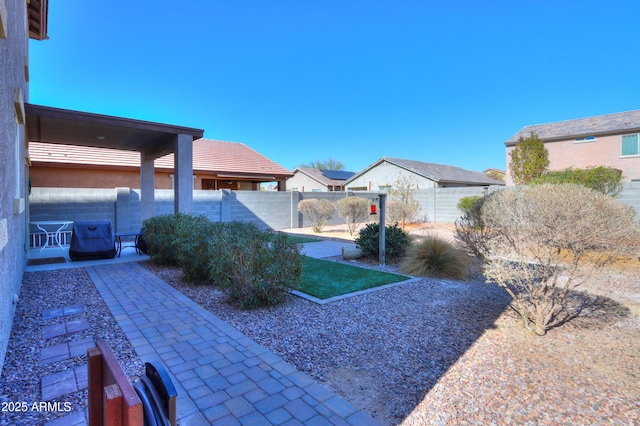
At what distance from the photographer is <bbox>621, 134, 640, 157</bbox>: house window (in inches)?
765

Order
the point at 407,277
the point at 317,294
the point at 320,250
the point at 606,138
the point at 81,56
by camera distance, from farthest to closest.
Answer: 1. the point at 606,138
2. the point at 81,56
3. the point at 320,250
4. the point at 407,277
5. the point at 317,294

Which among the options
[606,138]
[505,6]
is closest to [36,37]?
[505,6]

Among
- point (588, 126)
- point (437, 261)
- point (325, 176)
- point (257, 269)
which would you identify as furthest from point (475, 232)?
point (325, 176)

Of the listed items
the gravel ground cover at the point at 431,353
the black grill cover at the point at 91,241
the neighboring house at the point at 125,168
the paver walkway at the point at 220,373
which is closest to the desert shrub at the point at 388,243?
the gravel ground cover at the point at 431,353

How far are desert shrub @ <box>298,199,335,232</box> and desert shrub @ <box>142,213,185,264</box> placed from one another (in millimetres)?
8166

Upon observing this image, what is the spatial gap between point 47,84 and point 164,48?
14.8 feet

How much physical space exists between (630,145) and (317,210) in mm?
20327

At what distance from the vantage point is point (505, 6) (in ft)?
33.1

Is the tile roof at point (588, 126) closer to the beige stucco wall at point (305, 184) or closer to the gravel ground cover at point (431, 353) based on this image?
the beige stucco wall at point (305, 184)

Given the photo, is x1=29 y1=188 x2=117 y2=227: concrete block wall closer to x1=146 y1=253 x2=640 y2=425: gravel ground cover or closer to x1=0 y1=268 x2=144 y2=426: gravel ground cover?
x1=0 y1=268 x2=144 y2=426: gravel ground cover

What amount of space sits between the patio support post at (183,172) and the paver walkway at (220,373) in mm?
4111

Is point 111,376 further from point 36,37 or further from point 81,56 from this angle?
point 81,56

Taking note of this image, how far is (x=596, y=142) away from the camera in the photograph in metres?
20.9

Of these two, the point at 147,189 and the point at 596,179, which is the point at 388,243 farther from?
the point at 596,179
